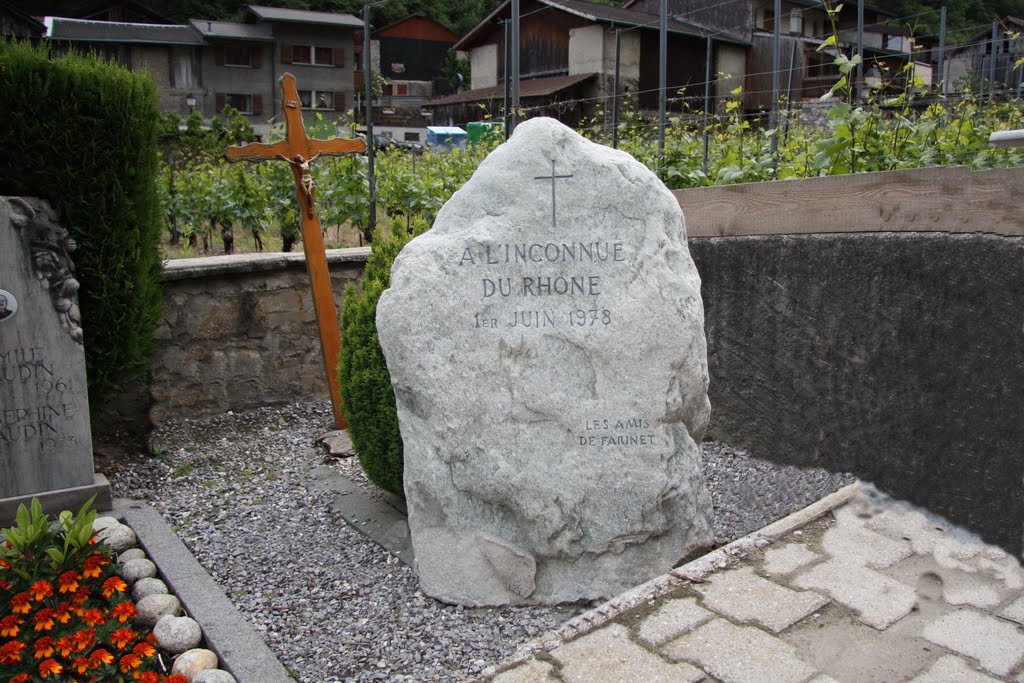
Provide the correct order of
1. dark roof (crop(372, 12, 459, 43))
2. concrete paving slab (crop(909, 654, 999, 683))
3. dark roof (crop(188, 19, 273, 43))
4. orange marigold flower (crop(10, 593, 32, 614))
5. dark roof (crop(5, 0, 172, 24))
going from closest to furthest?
concrete paving slab (crop(909, 654, 999, 683))
orange marigold flower (crop(10, 593, 32, 614))
dark roof (crop(5, 0, 172, 24))
dark roof (crop(188, 19, 273, 43))
dark roof (crop(372, 12, 459, 43))

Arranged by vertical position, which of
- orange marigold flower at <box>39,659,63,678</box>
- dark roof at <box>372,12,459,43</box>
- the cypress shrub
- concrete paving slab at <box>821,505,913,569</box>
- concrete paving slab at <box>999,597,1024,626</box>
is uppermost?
dark roof at <box>372,12,459,43</box>

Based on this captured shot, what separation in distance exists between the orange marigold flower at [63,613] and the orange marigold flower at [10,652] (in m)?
0.18

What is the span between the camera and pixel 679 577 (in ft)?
10.0

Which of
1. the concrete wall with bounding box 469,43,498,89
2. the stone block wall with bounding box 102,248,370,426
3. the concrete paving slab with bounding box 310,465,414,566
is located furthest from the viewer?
the concrete wall with bounding box 469,43,498,89

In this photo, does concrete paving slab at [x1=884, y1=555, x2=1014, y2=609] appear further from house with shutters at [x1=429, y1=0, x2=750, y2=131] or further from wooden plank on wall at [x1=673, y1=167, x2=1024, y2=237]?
house with shutters at [x1=429, y1=0, x2=750, y2=131]

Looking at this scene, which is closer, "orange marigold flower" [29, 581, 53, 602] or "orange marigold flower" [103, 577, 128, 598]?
"orange marigold flower" [29, 581, 53, 602]

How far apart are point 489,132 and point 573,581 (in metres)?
6.05

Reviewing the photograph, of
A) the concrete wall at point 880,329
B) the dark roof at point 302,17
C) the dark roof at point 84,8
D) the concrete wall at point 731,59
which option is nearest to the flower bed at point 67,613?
the concrete wall at point 880,329

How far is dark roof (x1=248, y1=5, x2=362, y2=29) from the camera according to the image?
2962 cm

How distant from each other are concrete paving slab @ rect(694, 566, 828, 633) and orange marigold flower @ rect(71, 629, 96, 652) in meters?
2.17

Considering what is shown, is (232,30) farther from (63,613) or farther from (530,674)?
(530,674)

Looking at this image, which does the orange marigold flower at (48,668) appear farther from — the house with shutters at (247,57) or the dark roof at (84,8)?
the dark roof at (84,8)

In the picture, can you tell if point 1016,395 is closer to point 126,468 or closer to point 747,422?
point 747,422

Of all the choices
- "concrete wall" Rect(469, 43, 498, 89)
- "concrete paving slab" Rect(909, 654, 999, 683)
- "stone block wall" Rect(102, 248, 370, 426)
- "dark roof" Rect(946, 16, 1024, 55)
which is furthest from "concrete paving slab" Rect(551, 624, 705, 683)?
"concrete wall" Rect(469, 43, 498, 89)
